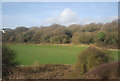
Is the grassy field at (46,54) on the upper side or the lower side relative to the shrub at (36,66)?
upper

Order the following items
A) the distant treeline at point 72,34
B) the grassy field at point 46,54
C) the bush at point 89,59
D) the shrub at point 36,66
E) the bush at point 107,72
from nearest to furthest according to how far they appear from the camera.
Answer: the bush at point 107,72
the bush at point 89,59
the shrub at point 36,66
the distant treeline at point 72,34
the grassy field at point 46,54

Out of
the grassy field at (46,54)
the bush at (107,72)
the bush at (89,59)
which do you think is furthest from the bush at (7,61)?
the bush at (107,72)

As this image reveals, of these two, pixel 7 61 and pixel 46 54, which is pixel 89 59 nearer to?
pixel 46 54

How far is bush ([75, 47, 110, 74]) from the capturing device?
6094 mm

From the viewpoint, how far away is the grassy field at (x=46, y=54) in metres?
7.00

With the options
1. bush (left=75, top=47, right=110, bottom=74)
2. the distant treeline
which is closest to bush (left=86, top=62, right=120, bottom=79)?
bush (left=75, top=47, right=110, bottom=74)

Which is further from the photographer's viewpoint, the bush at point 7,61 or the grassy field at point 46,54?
the grassy field at point 46,54

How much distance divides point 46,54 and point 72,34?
132 centimetres

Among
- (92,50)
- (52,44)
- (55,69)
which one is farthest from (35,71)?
(92,50)

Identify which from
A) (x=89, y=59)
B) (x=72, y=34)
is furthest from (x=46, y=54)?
(x=89, y=59)

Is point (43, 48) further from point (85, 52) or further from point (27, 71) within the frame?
point (85, 52)

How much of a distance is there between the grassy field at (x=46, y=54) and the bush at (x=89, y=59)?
69cm

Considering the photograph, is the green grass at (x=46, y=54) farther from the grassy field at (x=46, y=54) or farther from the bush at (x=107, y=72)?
the bush at (x=107, y=72)

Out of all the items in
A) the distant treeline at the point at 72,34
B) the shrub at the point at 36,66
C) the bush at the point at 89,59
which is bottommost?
the shrub at the point at 36,66
